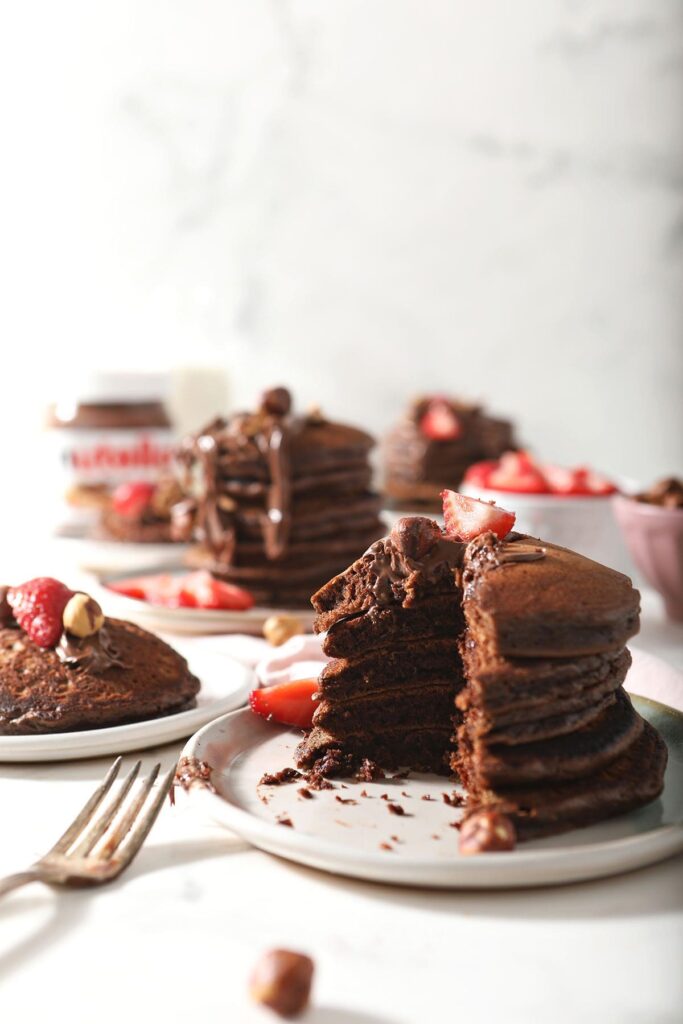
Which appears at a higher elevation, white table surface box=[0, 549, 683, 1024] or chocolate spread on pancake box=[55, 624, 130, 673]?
chocolate spread on pancake box=[55, 624, 130, 673]

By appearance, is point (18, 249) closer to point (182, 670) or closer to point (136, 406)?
point (136, 406)

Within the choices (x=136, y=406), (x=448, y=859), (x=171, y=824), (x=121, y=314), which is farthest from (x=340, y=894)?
(x=121, y=314)

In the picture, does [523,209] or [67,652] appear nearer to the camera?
[67,652]

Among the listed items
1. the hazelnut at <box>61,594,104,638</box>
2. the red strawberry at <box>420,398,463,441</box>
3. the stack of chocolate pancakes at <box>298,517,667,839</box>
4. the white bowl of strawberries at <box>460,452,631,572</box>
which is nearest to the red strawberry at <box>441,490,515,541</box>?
the stack of chocolate pancakes at <box>298,517,667,839</box>

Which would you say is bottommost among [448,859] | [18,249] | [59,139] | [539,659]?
[448,859]

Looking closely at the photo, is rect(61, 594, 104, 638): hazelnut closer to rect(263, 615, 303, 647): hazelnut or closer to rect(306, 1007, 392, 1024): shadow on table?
rect(263, 615, 303, 647): hazelnut

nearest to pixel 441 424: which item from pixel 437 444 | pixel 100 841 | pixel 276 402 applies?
pixel 437 444
